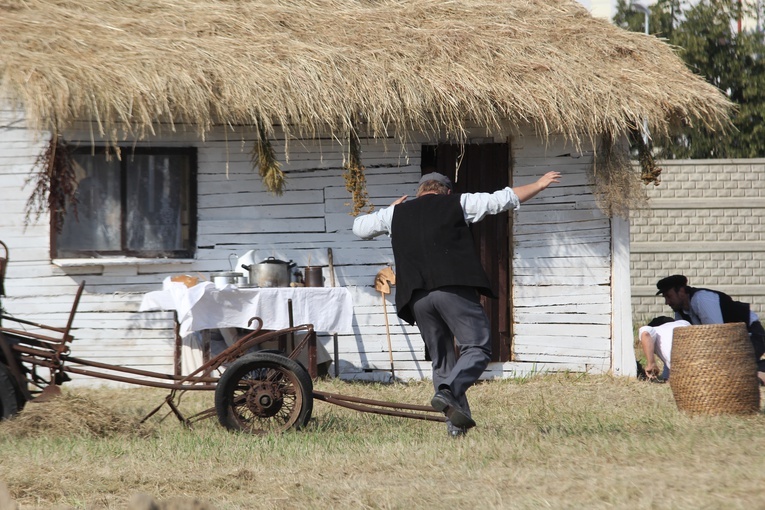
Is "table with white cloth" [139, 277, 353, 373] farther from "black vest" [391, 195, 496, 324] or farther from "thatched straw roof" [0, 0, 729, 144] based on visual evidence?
"black vest" [391, 195, 496, 324]

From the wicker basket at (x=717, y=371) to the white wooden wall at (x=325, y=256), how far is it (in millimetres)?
2703

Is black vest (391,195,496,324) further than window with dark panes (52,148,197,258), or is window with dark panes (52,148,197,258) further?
window with dark panes (52,148,197,258)

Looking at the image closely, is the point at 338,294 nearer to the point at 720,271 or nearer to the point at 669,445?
the point at 669,445

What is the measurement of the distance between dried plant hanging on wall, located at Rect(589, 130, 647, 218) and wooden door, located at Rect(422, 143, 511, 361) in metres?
0.93

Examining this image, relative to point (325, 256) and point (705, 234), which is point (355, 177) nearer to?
point (325, 256)

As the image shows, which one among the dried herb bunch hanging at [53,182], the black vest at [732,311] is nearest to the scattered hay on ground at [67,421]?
the dried herb bunch hanging at [53,182]

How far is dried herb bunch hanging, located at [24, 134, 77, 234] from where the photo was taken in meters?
9.04

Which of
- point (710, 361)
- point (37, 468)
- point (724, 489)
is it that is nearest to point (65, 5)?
point (37, 468)

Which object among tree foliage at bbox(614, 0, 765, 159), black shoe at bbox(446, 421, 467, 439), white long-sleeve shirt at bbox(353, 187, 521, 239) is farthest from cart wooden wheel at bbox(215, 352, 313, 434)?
tree foliage at bbox(614, 0, 765, 159)

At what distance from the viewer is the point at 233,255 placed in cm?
969

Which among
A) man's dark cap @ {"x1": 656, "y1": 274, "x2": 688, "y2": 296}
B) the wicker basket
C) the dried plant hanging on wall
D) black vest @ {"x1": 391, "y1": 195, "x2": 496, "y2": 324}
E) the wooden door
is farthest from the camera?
the wooden door

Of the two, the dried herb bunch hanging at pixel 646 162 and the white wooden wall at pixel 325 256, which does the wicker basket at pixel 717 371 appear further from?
the dried herb bunch hanging at pixel 646 162

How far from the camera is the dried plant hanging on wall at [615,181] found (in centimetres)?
968

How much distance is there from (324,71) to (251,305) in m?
2.26
